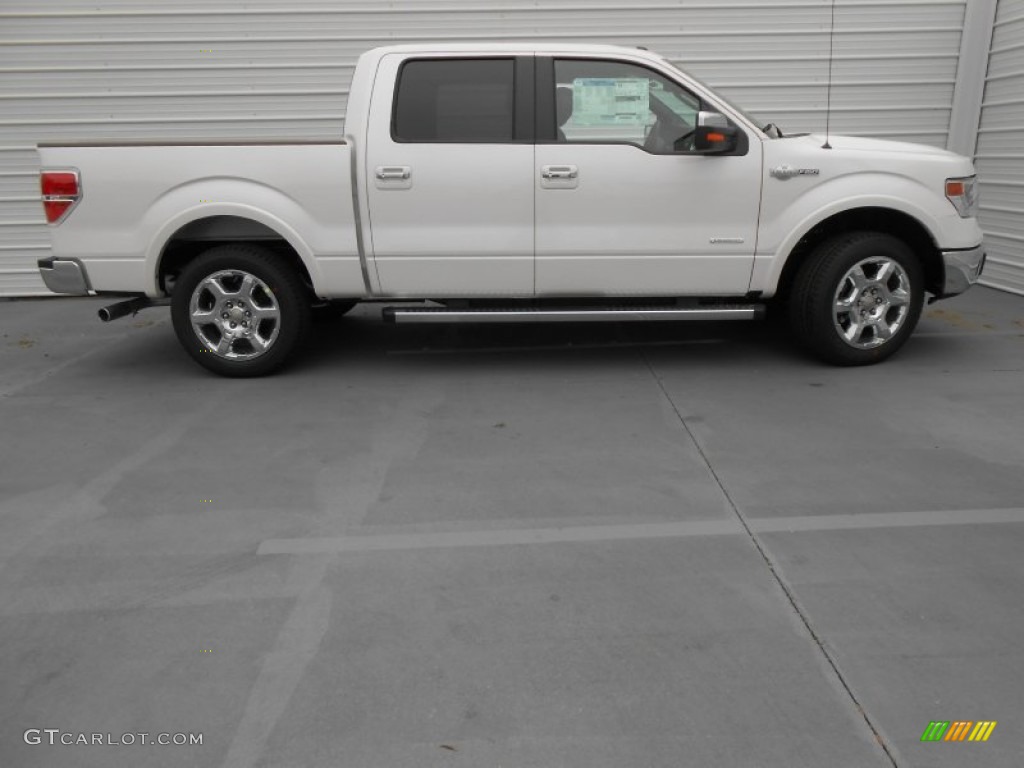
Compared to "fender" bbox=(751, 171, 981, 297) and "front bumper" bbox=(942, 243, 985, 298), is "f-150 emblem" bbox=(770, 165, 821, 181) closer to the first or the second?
"fender" bbox=(751, 171, 981, 297)

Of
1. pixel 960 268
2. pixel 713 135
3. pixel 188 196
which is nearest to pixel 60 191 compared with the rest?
pixel 188 196

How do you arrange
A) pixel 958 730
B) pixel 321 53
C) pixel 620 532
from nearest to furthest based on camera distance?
pixel 958 730 < pixel 620 532 < pixel 321 53

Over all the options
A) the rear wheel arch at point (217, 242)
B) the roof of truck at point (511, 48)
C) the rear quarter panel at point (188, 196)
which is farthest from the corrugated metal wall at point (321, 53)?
the rear quarter panel at point (188, 196)

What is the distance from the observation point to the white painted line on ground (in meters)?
3.29

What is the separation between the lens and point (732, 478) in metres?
3.85

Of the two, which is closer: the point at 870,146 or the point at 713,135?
the point at 713,135

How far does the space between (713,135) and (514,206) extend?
128 centimetres

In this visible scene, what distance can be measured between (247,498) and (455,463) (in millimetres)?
996

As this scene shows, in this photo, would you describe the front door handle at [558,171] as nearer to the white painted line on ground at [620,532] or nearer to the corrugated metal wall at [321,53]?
the white painted line on ground at [620,532]

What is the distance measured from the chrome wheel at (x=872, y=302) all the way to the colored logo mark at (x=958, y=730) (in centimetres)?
347

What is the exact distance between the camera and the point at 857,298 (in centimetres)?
534

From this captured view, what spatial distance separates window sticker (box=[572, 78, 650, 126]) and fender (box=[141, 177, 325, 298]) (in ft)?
6.24

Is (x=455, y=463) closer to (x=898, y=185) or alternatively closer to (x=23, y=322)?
(x=898, y=185)

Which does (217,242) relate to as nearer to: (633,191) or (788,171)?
(633,191)
